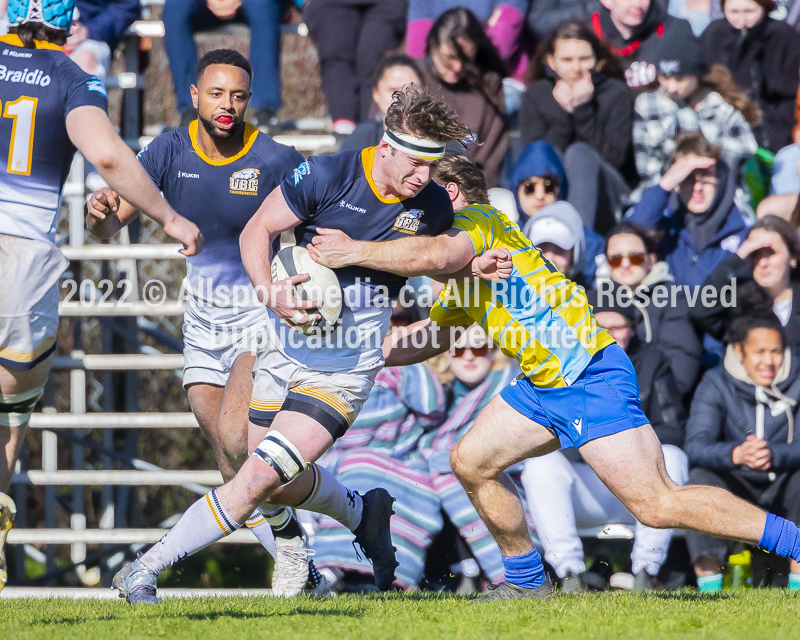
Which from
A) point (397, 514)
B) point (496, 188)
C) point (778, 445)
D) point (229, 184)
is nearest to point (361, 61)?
point (496, 188)

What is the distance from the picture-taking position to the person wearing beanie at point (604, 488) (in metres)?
6.32

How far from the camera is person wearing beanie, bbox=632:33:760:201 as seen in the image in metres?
8.14

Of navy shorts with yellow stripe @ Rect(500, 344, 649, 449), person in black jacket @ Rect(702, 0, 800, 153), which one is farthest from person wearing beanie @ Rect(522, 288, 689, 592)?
person in black jacket @ Rect(702, 0, 800, 153)

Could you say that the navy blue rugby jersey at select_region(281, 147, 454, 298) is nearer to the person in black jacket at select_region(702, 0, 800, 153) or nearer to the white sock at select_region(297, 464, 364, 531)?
the white sock at select_region(297, 464, 364, 531)

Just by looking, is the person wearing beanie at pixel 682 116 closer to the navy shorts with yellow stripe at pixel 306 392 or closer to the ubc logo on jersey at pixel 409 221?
the ubc logo on jersey at pixel 409 221

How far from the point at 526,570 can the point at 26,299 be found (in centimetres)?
288

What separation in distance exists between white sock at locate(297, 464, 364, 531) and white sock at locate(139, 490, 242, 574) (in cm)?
81

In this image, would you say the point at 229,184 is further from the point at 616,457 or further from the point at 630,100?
the point at 630,100

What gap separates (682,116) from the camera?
8195 mm

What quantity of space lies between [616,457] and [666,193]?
369cm

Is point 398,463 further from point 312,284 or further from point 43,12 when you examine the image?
point 43,12

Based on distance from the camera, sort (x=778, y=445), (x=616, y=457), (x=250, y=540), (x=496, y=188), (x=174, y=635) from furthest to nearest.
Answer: (x=496, y=188)
(x=250, y=540)
(x=778, y=445)
(x=616, y=457)
(x=174, y=635)

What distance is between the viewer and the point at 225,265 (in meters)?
5.86

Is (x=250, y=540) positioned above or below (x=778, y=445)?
below
